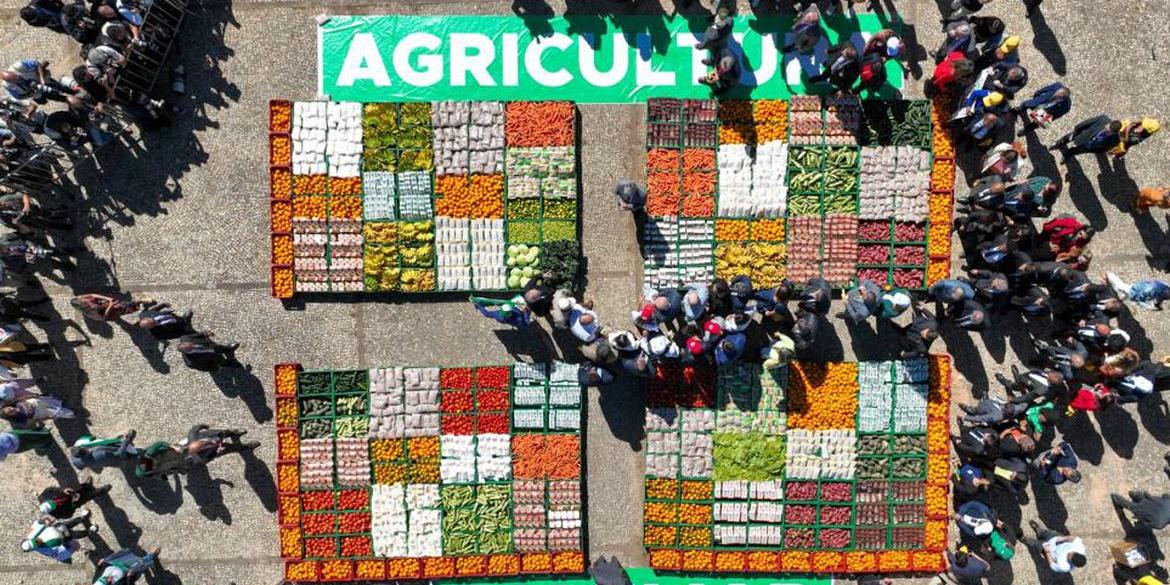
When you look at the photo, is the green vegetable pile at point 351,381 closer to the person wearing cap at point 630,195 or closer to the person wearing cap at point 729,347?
the person wearing cap at point 630,195

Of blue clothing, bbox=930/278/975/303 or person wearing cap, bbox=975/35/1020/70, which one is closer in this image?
blue clothing, bbox=930/278/975/303

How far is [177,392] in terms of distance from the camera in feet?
49.3

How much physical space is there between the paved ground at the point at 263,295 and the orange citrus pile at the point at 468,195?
218 centimetres

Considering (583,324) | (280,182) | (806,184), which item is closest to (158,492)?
(280,182)

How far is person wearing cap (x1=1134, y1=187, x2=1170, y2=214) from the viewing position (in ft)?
47.2

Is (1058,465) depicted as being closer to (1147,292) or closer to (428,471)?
(1147,292)

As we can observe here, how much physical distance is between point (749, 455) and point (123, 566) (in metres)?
14.7

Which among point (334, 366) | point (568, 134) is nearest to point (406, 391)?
point (334, 366)

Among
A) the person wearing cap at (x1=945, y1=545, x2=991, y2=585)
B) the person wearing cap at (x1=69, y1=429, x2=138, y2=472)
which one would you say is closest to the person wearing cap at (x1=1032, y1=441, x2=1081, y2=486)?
the person wearing cap at (x1=945, y1=545, x2=991, y2=585)

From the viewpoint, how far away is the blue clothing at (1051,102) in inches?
538

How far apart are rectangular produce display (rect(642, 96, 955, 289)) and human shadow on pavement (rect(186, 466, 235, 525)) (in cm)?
1246

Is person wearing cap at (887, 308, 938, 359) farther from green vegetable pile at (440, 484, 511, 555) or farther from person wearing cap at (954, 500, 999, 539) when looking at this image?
green vegetable pile at (440, 484, 511, 555)

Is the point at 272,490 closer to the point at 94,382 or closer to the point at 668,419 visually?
the point at 94,382

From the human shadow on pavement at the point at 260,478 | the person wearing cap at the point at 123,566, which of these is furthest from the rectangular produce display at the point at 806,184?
the person wearing cap at the point at 123,566
